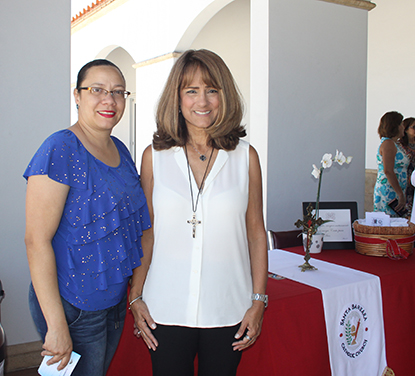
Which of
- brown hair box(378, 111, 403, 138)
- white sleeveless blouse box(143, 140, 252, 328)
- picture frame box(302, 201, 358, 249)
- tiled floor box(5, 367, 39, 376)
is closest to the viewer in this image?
white sleeveless blouse box(143, 140, 252, 328)

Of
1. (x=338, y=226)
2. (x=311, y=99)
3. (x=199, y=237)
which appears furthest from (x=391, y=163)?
(x=199, y=237)

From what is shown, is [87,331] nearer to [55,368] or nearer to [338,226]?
[55,368]

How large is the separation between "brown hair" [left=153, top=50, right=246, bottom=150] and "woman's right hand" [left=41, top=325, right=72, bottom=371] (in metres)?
0.70

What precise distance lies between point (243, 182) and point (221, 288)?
15.2 inches

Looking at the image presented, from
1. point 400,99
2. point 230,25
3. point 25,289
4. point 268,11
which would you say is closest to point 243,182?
point 25,289

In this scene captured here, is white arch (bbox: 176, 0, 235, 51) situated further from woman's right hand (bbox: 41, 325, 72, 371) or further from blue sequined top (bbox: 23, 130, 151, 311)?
woman's right hand (bbox: 41, 325, 72, 371)

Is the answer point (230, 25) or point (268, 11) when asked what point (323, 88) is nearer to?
point (268, 11)

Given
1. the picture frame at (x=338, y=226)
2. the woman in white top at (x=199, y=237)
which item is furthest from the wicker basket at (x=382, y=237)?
the woman in white top at (x=199, y=237)

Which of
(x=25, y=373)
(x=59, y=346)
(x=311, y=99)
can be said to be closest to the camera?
(x=59, y=346)

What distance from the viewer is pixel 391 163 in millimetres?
4344

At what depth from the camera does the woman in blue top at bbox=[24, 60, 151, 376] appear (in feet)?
3.89

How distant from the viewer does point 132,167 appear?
59.4 inches

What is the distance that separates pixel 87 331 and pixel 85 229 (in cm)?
35

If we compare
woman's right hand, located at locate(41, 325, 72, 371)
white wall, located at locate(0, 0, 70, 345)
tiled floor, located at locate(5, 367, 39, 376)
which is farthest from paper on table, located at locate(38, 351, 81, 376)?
tiled floor, located at locate(5, 367, 39, 376)
